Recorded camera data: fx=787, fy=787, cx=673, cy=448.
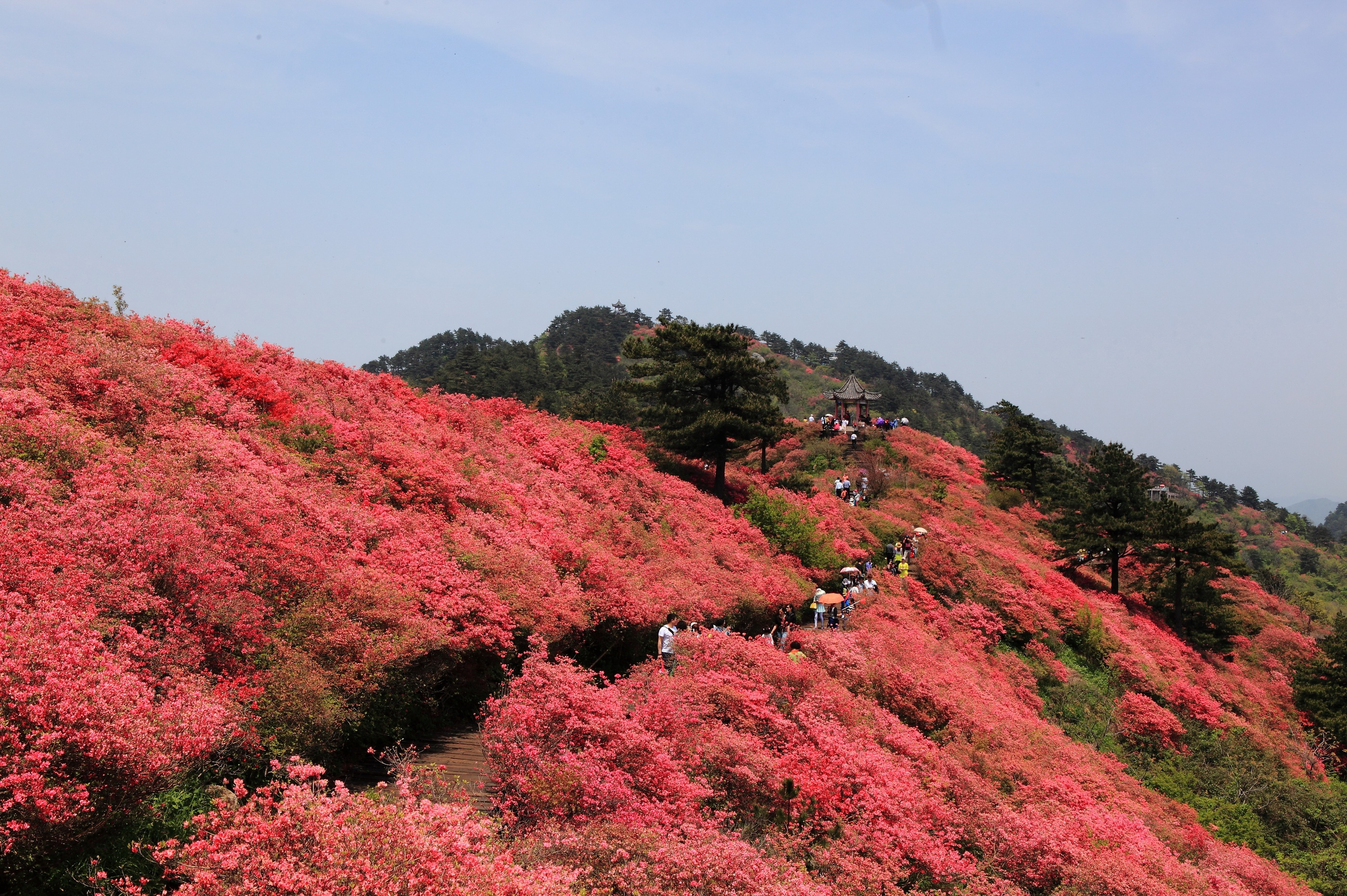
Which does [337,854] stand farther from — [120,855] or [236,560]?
[236,560]

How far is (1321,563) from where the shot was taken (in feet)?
240

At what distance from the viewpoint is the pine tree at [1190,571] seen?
3047 centimetres

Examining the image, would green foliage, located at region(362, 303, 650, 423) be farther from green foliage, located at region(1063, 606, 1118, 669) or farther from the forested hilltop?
green foliage, located at region(1063, 606, 1118, 669)

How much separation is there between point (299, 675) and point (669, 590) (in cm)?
816

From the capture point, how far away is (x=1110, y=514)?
31484 mm

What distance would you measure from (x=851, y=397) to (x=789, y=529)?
1968 cm

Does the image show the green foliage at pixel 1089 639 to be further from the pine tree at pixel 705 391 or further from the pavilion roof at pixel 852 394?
the pavilion roof at pixel 852 394

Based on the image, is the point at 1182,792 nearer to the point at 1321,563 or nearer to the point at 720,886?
the point at 720,886

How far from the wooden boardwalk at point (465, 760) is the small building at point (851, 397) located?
33.7 m

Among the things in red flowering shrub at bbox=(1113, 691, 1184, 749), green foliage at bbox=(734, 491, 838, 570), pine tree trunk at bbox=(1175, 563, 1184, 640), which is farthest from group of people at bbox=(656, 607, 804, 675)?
pine tree trunk at bbox=(1175, 563, 1184, 640)

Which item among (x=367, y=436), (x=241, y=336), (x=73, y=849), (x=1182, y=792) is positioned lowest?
(x=1182, y=792)

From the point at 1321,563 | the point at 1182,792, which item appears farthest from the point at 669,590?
the point at 1321,563

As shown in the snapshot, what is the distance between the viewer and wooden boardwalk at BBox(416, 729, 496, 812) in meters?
9.12

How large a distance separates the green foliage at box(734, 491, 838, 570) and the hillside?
1439 millimetres
